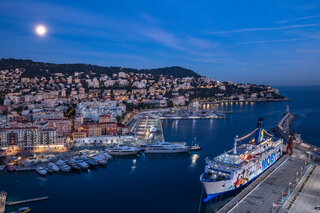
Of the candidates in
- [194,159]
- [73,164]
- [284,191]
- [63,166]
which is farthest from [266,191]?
[63,166]

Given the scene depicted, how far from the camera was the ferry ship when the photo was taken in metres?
7.38

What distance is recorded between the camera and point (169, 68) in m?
73.9

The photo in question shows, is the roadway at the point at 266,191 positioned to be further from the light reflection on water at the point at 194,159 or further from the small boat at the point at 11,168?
the small boat at the point at 11,168

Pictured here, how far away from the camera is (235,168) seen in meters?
7.69

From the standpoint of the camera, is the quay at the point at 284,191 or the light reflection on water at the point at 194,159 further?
the light reflection on water at the point at 194,159

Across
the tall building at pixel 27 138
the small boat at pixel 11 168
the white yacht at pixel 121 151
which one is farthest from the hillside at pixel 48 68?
the small boat at pixel 11 168

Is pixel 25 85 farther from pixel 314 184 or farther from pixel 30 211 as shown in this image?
pixel 314 184

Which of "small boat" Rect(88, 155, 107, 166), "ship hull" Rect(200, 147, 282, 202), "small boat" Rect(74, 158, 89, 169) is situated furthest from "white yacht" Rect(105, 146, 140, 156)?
"ship hull" Rect(200, 147, 282, 202)

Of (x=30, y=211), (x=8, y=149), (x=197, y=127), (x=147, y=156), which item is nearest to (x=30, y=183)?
(x=30, y=211)

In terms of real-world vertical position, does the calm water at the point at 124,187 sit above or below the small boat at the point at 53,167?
below

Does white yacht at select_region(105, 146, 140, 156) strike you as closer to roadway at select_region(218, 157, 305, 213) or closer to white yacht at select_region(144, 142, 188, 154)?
white yacht at select_region(144, 142, 188, 154)

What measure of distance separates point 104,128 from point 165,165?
623 cm

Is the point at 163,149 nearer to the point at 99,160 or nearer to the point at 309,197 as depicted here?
the point at 99,160

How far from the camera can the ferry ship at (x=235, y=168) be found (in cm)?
738
